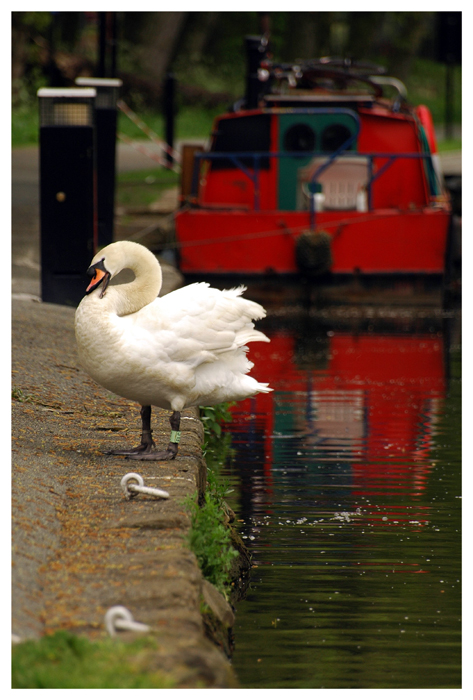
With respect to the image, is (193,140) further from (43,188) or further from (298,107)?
(43,188)

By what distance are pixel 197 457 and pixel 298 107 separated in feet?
41.5

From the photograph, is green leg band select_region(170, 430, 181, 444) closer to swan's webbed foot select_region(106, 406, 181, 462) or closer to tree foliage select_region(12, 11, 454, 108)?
swan's webbed foot select_region(106, 406, 181, 462)

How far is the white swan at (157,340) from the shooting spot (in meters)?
5.55

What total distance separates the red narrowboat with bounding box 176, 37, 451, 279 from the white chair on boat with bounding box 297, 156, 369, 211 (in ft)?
0.05

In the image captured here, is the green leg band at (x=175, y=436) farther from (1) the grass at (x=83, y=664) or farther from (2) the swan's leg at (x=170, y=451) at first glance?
(1) the grass at (x=83, y=664)

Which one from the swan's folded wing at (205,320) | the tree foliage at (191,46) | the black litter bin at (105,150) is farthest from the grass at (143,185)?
the swan's folded wing at (205,320)

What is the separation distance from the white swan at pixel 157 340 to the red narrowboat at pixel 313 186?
1040cm

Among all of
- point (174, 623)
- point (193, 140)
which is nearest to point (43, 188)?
point (174, 623)

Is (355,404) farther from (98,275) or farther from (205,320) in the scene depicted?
(98,275)

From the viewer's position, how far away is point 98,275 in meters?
5.79

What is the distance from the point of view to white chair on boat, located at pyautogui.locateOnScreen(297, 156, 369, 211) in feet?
57.5

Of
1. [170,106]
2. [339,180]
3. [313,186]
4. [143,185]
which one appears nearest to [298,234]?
[313,186]

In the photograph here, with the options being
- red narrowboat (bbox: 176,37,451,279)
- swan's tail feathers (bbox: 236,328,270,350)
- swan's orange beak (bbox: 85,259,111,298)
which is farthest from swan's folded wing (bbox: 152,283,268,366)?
red narrowboat (bbox: 176,37,451,279)

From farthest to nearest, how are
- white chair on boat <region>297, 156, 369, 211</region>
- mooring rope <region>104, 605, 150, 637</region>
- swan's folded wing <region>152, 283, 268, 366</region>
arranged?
white chair on boat <region>297, 156, 369, 211</region> → swan's folded wing <region>152, 283, 268, 366</region> → mooring rope <region>104, 605, 150, 637</region>
